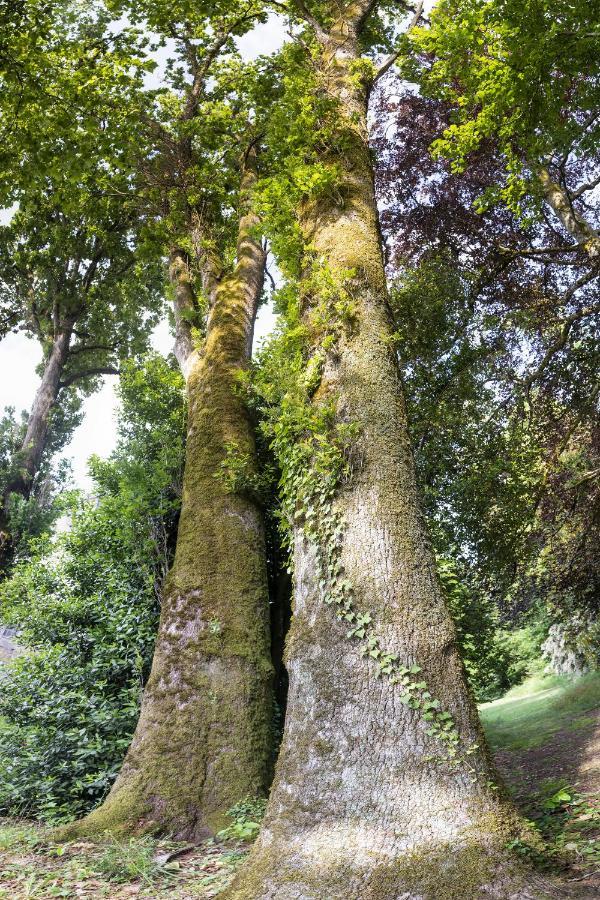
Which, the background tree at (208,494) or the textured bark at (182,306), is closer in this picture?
the background tree at (208,494)

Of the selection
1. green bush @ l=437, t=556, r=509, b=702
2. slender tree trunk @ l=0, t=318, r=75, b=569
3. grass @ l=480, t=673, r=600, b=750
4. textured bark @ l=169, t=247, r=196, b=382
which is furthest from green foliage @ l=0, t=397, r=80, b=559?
grass @ l=480, t=673, r=600, b=750

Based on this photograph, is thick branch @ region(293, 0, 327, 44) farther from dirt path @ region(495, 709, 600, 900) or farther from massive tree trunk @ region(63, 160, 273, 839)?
dirt path @ region(495, 709, 600, 900)

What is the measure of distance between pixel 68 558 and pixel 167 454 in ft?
8.95

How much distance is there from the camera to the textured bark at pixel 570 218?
7520 millimetres

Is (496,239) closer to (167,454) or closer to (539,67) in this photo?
(539,67)

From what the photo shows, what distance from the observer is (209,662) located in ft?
19.3

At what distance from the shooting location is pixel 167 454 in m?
8.80

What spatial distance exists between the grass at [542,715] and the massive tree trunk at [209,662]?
243 inches

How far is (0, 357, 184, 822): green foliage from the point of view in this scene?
6902 millimetres

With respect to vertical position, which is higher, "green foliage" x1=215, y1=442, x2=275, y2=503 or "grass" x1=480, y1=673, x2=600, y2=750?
"green foliage" x1=215, y1=442, x2=275, y2=503

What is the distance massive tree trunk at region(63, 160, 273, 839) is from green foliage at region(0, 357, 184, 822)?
4.62 ft

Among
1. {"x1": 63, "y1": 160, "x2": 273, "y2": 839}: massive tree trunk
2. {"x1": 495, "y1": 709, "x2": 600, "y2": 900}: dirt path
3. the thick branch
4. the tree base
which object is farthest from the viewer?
the thick branch

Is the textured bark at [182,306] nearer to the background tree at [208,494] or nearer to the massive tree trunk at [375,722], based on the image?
the background tree at [208,494]

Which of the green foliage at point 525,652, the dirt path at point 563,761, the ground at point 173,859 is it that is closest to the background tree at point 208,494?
the ground at point 173,859
